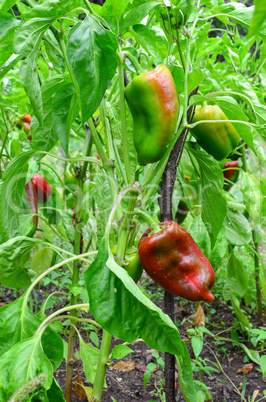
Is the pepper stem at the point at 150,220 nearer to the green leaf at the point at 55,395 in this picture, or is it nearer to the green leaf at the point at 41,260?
the green leaf at the point at 55,395

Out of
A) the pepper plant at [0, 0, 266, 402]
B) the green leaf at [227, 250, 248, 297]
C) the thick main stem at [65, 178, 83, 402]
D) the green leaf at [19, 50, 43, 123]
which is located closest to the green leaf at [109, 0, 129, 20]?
the pepper plant at [0, 0, 266, 402]

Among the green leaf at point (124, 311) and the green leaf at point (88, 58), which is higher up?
the green leaf at point (88, 58)

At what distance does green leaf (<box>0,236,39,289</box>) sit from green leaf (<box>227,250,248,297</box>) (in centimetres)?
68

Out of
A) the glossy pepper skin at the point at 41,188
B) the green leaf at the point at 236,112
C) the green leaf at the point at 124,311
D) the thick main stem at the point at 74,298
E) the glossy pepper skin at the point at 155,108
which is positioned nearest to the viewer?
the green leaf at the point at 124,311

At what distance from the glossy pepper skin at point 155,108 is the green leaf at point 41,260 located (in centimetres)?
59

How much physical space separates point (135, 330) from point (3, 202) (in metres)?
0.37

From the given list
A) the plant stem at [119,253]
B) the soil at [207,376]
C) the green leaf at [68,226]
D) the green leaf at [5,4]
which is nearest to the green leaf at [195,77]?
the plant stem at [119,253]

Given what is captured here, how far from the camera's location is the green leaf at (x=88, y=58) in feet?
1.59

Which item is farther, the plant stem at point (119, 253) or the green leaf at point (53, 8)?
the plant stem at point (119, 253)

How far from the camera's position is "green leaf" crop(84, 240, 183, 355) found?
48cm

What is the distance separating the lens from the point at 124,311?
51cm

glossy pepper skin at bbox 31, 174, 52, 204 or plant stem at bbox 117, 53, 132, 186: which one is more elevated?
plant stem at bbox 117, 53, 132, 186

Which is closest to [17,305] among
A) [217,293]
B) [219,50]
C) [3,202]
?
[3,202]

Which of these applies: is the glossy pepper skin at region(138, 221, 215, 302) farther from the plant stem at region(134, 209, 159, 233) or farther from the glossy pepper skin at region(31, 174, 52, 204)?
the glossy pepper skin at region(31, 174, 52, 204)
